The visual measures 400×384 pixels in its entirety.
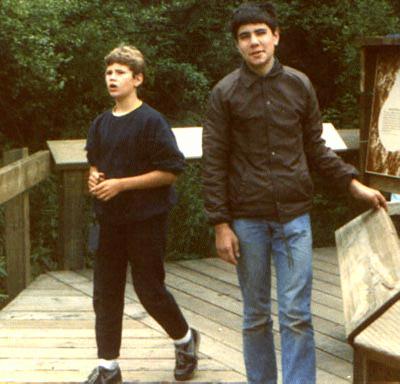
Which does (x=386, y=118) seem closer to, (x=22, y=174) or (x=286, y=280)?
(x=286, y=280)

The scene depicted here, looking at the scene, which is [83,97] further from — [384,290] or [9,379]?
[384,290]

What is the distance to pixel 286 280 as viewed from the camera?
13.6ft

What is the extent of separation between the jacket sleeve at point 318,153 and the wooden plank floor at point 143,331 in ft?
3.93

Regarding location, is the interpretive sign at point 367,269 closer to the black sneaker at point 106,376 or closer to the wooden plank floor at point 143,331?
the black sneaker at point 106,376

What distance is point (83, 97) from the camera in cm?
1213

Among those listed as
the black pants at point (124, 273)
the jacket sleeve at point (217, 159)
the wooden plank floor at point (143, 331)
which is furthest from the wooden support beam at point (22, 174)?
the jacket sleeve at point (217, 159)

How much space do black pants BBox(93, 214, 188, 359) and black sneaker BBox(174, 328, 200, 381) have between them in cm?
20

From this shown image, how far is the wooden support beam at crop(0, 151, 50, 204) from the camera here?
232 inches

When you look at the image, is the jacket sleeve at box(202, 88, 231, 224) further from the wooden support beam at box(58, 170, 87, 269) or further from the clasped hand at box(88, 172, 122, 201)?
the wooden support beam at box(58, 170, 87, 269)

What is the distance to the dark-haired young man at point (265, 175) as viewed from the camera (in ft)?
13.3

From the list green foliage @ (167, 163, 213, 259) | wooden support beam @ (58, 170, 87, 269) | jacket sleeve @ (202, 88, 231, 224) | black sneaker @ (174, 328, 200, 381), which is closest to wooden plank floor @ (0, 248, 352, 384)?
black sneaker @ (174, 328, 200, 381)

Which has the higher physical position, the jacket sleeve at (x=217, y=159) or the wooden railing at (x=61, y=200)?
the jacket sleeve at (x=217, y=159)

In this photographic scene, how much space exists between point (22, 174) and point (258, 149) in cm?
257

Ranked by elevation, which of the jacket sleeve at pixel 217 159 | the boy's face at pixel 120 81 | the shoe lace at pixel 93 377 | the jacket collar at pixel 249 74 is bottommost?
the shoe lace at pixel 93 377
